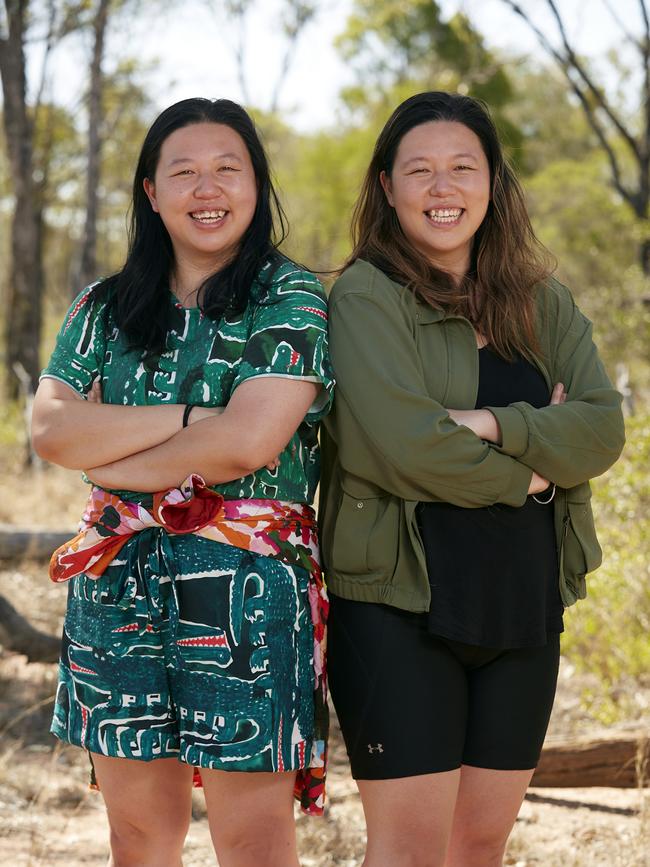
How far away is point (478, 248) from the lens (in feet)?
8.64

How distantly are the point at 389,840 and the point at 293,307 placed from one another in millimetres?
1150

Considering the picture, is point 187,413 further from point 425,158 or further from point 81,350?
point 425,158

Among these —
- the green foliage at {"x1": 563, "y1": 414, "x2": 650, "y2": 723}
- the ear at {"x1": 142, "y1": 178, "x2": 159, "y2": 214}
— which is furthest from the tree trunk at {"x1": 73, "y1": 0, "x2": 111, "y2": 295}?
the ear at {"x1": 142, "y1": 178, "x2": 159, "y2": 214}

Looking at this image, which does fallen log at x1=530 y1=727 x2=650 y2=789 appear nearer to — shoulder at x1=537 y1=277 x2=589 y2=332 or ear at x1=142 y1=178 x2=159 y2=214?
shoulder at x1=537 y1=277 x2=589 y2=332

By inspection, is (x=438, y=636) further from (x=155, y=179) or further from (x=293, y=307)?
(x=155, y=179)

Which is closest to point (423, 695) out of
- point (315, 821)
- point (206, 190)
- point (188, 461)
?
point (188, 461)

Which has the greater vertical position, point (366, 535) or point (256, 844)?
point (366, 535)

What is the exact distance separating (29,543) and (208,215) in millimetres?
4354

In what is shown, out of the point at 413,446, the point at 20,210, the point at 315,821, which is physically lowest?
the point at 315,821

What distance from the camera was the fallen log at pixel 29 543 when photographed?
629 cm

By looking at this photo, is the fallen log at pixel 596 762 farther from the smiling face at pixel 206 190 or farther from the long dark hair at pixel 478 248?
the smiling face at pixel 206 190

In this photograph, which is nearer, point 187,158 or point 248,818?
point 248,818

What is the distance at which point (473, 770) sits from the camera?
7.79 feet

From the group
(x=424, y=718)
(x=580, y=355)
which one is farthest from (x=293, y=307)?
(x=424, y=718)
